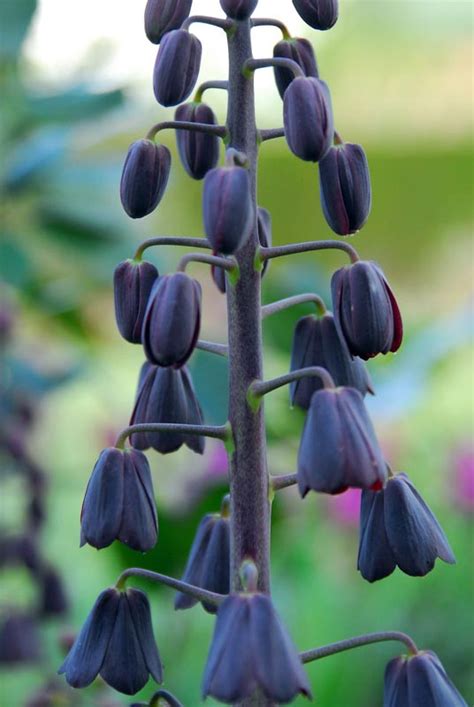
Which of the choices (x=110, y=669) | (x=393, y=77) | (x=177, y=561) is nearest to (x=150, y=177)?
(x=110, y=669)

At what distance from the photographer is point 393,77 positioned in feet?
46.5

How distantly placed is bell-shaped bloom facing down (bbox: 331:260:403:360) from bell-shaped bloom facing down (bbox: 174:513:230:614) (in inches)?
11.3

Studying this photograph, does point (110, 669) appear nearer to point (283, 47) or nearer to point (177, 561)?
point (283, 47)

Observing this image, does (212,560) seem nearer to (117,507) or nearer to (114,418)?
(117,507)

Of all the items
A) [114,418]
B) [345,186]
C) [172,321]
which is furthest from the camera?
[114,418]

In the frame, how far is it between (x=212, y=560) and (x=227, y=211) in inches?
17.8

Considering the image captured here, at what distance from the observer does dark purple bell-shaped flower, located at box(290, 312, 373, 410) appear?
1263 mm

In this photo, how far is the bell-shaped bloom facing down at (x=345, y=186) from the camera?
1.21 meters

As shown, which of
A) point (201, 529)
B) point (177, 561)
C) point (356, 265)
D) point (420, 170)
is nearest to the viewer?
point (356, 265)

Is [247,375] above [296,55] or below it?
below

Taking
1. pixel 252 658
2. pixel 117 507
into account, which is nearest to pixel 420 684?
pixel 252 658

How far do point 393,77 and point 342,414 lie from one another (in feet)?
44.9

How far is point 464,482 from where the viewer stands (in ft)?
12.2

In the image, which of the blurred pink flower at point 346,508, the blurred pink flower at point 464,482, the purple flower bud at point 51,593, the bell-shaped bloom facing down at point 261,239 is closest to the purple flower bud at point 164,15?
the bell-shaped bloom facing down at point 261,239
